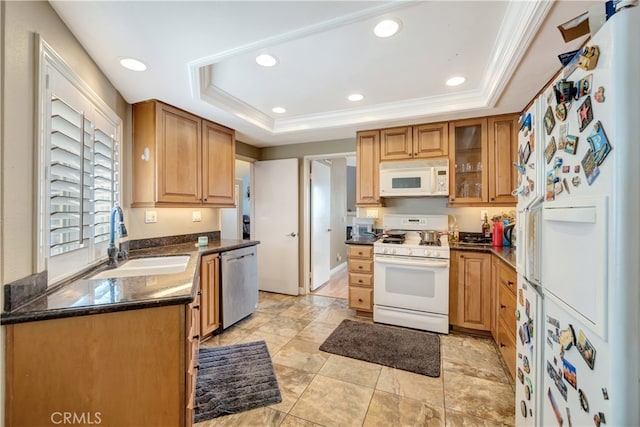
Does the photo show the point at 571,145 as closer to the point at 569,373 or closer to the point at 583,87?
the point at 583,87

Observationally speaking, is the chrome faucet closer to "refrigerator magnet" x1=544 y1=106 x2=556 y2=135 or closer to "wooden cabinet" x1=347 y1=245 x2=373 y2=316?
"wooden cabinet" x1=347 y1=245 x2=373 y2=316

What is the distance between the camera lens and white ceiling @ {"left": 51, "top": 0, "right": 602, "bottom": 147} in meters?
1.42

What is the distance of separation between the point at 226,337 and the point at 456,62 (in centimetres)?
317

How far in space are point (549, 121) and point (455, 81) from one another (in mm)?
1591

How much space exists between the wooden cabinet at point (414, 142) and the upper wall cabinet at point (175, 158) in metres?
1.92

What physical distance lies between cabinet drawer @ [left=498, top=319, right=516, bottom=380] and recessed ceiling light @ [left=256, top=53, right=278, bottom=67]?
8.67 ft

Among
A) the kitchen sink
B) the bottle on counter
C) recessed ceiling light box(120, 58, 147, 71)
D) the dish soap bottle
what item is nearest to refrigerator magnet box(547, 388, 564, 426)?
the kitchen sink

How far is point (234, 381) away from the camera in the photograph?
2020 mm

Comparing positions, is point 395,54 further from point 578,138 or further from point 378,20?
point 578,138

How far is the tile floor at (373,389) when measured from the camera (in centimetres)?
167

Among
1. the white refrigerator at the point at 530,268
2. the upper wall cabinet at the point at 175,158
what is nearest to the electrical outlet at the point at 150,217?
the upper wall cabinet at the point at 175,158

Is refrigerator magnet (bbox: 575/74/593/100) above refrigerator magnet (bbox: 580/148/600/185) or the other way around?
above

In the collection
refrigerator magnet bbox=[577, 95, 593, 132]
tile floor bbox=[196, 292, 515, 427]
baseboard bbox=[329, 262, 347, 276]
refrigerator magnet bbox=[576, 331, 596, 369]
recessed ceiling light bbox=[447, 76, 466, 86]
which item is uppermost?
recessed ceiling light bbox=[447, 76, 466, 86]

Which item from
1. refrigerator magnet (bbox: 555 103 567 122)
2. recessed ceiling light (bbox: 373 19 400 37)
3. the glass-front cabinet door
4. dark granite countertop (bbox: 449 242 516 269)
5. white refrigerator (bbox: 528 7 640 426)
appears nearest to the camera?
white refrigerator (bbox: 528 7 640 426)
